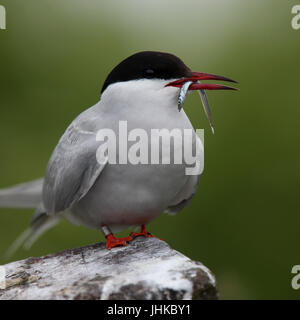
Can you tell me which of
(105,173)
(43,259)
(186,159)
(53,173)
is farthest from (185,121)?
(43,259)

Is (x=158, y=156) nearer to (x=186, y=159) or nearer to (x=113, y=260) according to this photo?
(x=186, y=159)

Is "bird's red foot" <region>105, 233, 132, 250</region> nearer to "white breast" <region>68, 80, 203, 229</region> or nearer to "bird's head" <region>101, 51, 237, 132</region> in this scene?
"white breast" <region>68, 80, 203, 229</region>

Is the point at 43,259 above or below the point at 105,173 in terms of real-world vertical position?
below

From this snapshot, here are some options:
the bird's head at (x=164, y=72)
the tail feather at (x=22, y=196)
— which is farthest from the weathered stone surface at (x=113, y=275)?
the bird's head at (x=164, y=72)

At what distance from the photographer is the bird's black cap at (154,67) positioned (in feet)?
8.93

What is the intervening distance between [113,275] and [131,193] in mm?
454

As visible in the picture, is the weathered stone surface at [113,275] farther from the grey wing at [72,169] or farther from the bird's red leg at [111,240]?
the grey wing at [72,169]

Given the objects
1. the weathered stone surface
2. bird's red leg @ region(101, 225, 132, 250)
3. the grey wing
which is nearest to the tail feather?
the grey wing

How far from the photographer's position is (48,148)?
15.0 feet

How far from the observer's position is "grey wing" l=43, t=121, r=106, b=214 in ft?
9.20

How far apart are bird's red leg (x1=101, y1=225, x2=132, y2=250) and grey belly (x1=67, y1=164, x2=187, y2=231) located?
58 mm

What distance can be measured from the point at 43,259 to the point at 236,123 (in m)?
2.04

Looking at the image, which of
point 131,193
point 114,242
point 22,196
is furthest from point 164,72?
point 22,196

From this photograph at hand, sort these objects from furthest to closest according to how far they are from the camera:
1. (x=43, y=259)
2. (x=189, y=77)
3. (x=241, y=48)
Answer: (x=241, y=48), (x=43, y=259), (x=189, y=77)
